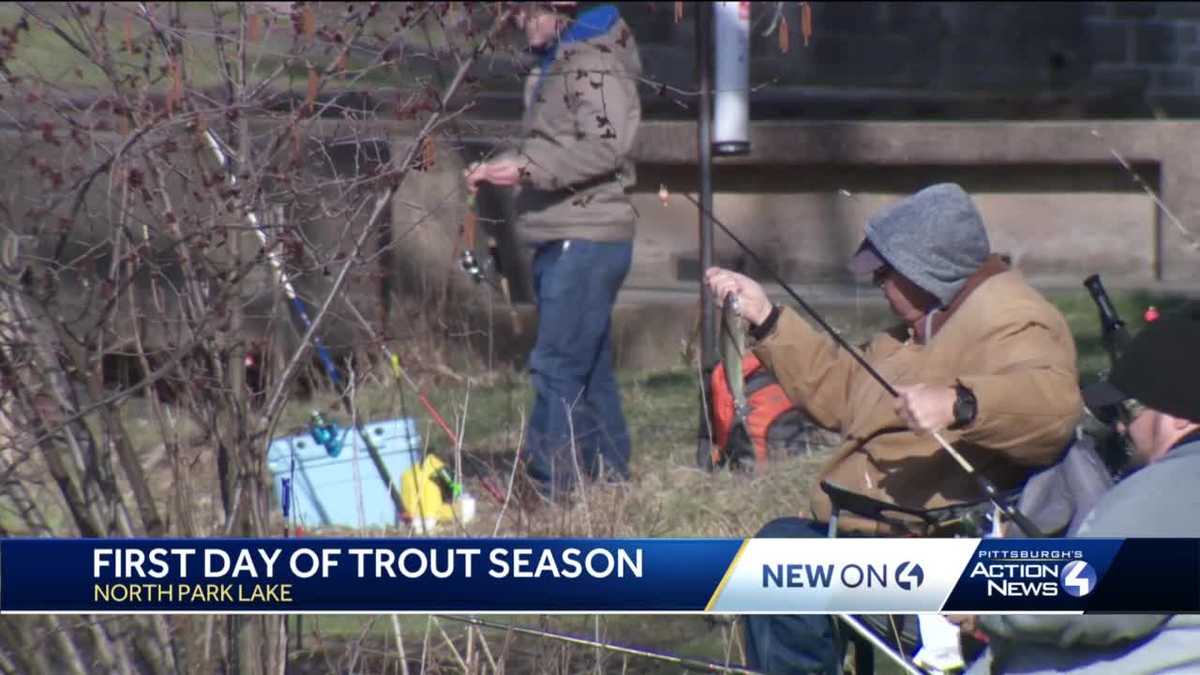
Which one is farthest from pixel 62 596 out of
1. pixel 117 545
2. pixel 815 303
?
pixel 815 303

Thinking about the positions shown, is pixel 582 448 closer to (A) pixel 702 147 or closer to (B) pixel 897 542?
(A) pixel 702 147

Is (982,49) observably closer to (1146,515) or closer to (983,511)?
(983,511)

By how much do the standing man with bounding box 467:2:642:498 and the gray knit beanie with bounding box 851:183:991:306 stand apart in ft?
6.65

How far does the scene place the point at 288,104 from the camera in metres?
4.24

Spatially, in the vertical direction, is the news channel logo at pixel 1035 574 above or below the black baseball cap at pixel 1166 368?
below

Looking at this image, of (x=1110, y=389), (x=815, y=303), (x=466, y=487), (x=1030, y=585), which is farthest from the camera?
(x=815, y=303)

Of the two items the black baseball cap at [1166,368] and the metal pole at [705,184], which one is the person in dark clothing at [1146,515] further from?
the metal pole at [705,184]

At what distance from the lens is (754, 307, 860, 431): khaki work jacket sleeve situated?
4668mm

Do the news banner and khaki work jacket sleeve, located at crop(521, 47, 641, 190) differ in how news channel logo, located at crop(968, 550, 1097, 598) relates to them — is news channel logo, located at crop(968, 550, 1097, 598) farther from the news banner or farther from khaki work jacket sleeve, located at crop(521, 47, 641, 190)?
khaki work jacket sleeve, located at crop(521, 47, 641, 190)

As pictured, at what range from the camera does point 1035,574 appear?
3568 mm

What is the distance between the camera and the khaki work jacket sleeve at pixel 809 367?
15.3 ft

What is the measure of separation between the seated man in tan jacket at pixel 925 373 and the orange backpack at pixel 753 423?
7.54 ft

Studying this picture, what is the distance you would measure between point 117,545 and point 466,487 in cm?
299

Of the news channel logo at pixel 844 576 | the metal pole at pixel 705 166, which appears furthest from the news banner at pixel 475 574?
the metal pole at pixel 705 166
